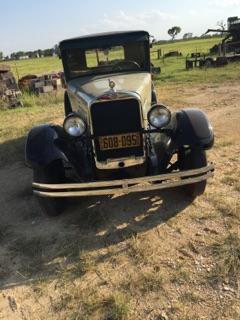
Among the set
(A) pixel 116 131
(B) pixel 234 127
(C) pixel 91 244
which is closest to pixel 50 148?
(A) pixel 116 131

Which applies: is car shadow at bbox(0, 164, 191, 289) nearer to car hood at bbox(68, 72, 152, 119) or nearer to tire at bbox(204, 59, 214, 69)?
car hood at bbox(68, 72, 152, 119)

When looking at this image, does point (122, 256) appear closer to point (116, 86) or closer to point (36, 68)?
point (116, 86)

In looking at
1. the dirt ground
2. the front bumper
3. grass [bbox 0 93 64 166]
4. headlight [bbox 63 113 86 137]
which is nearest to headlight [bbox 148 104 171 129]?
the front bumper

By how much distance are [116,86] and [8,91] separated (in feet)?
33.1

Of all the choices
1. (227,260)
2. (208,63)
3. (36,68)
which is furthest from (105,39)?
(36,68)

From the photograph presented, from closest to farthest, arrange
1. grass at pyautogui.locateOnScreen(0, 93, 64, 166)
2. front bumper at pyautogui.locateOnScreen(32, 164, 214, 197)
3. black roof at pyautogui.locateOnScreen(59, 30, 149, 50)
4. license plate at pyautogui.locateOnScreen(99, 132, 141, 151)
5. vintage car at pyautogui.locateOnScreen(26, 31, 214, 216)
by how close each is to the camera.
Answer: front bumper at pyautogui.locateOnScreen(32, 164, 214, 197)
vintage car at pyautogui.locateOnScreen(26, 31, 214, 216)
license plate at pyautogui.locateOnScreen(99, 132, 141, 151)
black roof at pyautogui.locateOnScreen(59, 30, 149, 50)
grass at pyautogui.locateOnScreen(0, 93, 64, 166)

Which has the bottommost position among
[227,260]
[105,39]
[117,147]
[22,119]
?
[22,119]

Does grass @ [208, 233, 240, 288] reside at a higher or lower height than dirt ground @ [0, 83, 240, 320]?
higher

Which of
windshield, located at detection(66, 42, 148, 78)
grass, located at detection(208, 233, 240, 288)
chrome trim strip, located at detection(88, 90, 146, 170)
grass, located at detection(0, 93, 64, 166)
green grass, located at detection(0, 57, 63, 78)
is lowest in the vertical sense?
green grass, located at detection(0, 57, 63, 78)

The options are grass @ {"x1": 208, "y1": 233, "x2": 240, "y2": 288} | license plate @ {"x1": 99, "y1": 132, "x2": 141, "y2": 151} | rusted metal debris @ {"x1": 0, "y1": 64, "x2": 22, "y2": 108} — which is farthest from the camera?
rusted metal debris @ {"x1": 0, "y1": 64, "x2": 22, "y2": 108}

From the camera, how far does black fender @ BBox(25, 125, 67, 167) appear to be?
16.6 feet

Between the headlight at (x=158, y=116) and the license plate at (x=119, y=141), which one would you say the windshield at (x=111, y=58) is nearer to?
the headlight at (x=158, y=116)

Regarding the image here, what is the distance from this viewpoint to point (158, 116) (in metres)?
4.94

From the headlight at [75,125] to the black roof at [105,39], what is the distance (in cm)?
196
